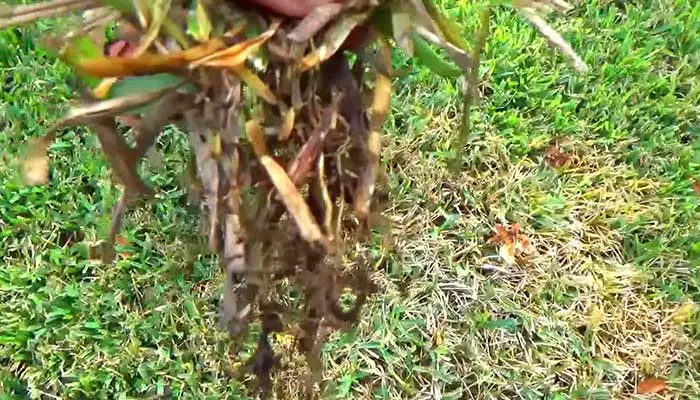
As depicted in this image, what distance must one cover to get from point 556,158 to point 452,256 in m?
0.37

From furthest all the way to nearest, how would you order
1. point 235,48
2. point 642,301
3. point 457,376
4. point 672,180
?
1. point 672,180
2. point 642,301
3. point 457,376
4. point 235,48

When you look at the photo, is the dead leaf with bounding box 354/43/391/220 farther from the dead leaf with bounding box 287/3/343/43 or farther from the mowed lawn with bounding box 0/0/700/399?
the mowed lawn with bounding box 0/0/700/399

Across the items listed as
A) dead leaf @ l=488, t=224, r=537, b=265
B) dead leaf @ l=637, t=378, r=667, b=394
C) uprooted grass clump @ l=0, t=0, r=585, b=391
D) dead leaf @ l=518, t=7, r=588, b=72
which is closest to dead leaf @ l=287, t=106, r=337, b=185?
uprooted grass clump @ l=0, t=0, r=585, b=391

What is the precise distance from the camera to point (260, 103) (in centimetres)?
85

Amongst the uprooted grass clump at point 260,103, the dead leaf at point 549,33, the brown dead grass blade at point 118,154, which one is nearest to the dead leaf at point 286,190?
the uprooted grass clump at point 260,103

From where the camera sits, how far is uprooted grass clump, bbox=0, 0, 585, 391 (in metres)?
0.78

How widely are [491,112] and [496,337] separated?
524mm

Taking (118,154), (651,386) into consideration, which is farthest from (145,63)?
(651,386)

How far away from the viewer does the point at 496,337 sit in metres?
1.69

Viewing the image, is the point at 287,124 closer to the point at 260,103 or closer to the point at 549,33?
the point at 260,103

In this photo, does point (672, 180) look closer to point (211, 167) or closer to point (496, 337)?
point (496, 337)

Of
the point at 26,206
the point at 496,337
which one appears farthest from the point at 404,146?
the point at 26,206

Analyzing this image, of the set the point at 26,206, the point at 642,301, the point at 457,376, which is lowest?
the point at 642,301

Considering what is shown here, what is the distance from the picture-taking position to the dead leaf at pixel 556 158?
1.91 metres
